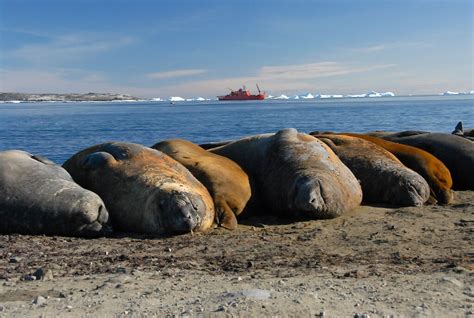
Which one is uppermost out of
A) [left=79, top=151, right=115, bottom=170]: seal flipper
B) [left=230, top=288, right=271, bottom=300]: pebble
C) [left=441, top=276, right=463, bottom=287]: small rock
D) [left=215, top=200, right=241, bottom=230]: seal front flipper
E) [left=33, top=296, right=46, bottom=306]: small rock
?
[left=79, top=151, right=115, bottom=170]: seal flipper

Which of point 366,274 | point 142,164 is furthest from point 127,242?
point 366,274

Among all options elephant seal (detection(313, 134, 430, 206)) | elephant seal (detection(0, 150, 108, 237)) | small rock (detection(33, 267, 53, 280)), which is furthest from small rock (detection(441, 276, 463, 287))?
elephant seal (detection(0, 150, 108, 237))

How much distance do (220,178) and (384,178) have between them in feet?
8.30

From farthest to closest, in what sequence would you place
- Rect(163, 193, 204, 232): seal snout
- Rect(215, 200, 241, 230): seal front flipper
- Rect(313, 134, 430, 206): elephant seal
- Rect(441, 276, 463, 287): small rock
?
Rect(313, 134, 430, 206): elephant seal, Rect(215, 200, 241, 230): seal front flipper, Rect(163, 193, 204, 232): seal snout, Rect(441, 276, 463, 287): small rock

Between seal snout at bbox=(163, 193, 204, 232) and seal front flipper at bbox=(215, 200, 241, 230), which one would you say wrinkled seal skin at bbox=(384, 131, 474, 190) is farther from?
seal snout at bbox=(163, 193, 204, 232)

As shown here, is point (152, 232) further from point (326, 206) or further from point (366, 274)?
point (366, 274)

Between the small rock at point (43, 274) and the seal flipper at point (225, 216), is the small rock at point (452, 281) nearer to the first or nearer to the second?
the seal flipper at point (225, 216)

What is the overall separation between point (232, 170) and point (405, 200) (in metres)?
2.56

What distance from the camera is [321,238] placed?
21.2ft

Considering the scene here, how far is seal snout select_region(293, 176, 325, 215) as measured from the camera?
7.33m

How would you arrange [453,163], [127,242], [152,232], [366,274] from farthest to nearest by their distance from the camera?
[453,163], [152,232], [127,242], [366,274]

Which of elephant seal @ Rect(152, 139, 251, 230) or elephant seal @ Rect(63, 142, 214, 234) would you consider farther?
elephant seal @ Rect(152, 139, 251, 230)

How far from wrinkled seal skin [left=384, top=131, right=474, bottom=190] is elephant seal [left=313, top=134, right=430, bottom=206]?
157 centimetres

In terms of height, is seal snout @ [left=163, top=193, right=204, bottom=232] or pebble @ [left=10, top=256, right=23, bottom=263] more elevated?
seal snout @ [left=163, top=193, right=204, bottom=232]
